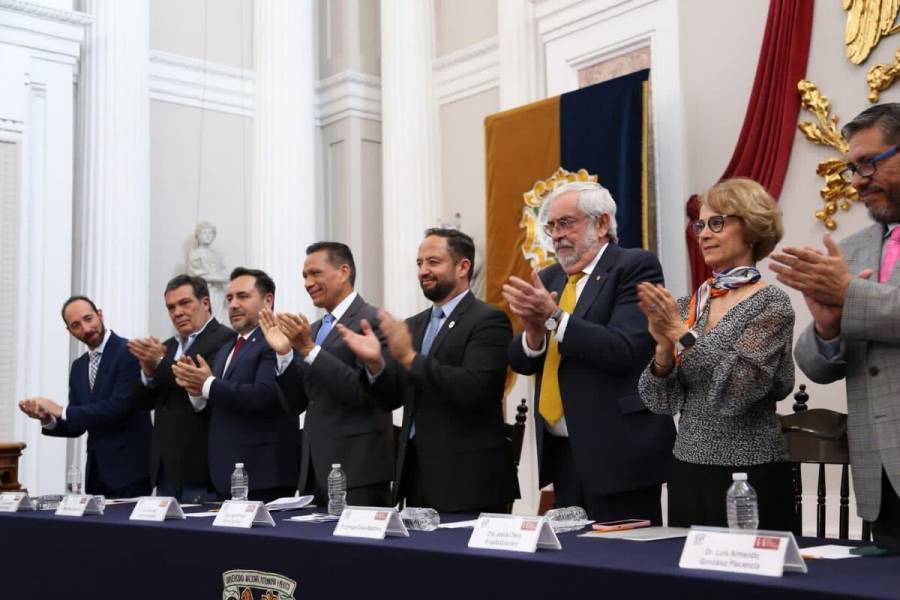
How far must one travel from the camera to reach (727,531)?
1.60 meters

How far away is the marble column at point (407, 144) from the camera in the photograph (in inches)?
324

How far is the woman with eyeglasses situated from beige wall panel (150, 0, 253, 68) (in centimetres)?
734

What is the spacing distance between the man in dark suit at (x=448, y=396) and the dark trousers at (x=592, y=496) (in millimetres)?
209

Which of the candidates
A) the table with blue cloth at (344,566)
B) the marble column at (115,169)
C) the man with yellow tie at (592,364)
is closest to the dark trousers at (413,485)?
the man with yellow tie at (592,364)

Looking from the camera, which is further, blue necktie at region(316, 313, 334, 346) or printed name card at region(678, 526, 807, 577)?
blue necktie at region(316, 313, 334, 346)

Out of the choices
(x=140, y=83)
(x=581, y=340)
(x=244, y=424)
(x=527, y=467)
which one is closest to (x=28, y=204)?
(x=140, y=83)

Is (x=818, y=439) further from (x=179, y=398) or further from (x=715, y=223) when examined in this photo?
(x=179, y=398)

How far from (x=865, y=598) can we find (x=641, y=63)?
5.68 metres

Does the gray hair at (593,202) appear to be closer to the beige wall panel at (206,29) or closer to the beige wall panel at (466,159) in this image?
the beige wall panel at (466,159)

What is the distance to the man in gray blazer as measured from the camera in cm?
196

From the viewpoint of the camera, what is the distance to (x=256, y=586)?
2.21 meters

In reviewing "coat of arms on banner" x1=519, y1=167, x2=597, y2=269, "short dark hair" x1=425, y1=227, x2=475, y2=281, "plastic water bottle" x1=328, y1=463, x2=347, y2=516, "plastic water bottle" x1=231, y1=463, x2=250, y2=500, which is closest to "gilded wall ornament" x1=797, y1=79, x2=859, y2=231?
"coat of arms on banner" x1=519, y1=167, x2=597, y2=269

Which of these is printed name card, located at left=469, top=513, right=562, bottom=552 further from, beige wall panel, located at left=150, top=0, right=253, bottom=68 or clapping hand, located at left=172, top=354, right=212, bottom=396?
beige wall panel, located at left=150, top=0, right=253, bottom=68

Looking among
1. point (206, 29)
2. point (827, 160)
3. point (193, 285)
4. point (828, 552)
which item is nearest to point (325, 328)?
point (193, 285)
